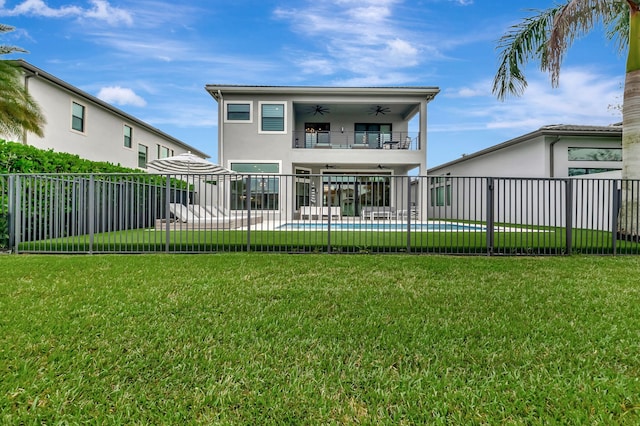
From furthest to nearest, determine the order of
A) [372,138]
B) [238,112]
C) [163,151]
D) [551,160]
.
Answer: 1. [163,151]
2. [372,138]
3. [238,112]
4. [551,160]

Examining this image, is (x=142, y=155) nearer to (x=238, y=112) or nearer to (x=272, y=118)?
(x=238, y=112)

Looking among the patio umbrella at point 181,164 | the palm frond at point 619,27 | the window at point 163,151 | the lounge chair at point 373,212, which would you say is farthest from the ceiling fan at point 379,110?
the window at point 163,151

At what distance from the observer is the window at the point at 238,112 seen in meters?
19.1

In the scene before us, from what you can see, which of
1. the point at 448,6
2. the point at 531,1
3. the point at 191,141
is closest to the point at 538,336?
the point at 531,1

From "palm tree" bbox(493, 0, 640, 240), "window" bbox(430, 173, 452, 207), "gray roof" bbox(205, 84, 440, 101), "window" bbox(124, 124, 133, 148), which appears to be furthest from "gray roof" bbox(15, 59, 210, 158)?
→ "palm tree" bbox(493, 0, 640, 240)

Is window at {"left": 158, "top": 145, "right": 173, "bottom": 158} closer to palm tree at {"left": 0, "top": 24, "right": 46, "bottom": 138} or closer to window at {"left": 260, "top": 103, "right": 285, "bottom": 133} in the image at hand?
window at {"left": 260, "top": 103, "right": 285, "bottom": 133}

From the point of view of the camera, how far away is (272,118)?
1923 cm

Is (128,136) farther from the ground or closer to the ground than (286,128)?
farther from the ground

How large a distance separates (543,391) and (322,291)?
2775 mm

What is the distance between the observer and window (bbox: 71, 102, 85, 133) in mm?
17359

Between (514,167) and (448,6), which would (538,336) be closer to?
(448,6)

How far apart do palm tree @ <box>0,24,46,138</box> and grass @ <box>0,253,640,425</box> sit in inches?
351

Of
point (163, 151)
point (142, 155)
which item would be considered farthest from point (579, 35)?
point (163, 151)

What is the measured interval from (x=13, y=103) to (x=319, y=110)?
1449cm
